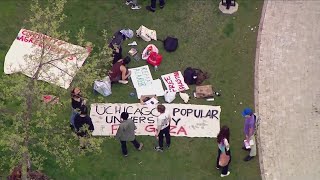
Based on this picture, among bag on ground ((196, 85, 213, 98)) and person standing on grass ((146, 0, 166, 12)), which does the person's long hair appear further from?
person standing on grass ((146, 0, 166, 12))

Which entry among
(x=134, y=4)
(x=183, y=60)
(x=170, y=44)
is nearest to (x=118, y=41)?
(x=170, y=44)

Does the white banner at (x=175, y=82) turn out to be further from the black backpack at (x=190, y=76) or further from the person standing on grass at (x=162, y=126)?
the person standing on grass at (x=162, y=126)

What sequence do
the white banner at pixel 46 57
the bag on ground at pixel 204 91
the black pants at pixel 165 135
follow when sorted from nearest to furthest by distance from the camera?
the white banner at pixel 46 57, the black pants at pixel 165 135, the bag on ground at pixel 204 91

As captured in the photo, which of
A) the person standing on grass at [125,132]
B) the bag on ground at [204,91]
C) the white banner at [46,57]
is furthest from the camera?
the bag on ground at [204,91]

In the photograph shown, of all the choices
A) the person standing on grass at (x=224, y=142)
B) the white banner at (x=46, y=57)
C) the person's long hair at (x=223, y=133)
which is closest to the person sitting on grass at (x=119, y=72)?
the white banner at (x=46, y=57)

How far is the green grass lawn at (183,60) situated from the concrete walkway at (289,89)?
36 centimetres

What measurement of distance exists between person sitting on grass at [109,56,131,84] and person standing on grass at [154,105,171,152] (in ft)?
7.49

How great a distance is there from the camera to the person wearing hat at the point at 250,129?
15.5 m

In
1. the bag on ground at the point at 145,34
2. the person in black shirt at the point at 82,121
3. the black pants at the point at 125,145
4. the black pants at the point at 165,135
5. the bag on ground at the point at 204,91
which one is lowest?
the black pants at the point at 125,145

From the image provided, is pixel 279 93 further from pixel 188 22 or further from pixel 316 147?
pixel 188 22

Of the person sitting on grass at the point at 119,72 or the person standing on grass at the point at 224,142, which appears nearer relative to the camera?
the person standing on grass at the point at 224,142

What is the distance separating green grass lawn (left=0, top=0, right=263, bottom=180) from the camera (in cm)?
1645

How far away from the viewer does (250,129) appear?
15.8 m

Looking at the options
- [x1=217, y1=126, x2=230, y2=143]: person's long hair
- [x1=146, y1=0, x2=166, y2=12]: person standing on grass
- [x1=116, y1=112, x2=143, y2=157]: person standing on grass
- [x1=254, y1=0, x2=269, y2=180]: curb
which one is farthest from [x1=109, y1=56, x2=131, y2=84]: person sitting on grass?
[x1=217, y1=126, x2=230, y2=143]: person's long hair
